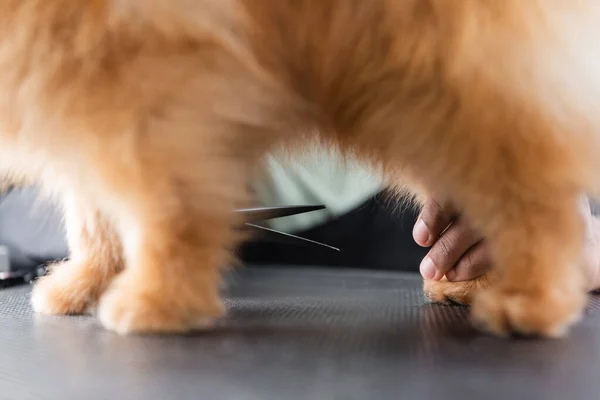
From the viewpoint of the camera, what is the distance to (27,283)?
3.44ft

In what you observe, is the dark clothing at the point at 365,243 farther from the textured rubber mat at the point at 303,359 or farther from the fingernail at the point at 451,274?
the textured rubber mat at the point at 303,359

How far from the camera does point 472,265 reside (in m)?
0.91

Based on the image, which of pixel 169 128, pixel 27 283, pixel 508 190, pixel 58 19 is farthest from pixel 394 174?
pixel 27 283

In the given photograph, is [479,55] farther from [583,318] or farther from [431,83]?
[583,318]

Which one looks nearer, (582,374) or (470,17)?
(582,374)

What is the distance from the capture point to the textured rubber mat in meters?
0.46

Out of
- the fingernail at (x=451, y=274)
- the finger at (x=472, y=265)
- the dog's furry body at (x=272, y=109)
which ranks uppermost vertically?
the dog's furry body at (x=272, y=109)

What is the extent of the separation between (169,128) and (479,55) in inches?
13.0

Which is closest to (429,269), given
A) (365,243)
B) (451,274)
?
(451,274)

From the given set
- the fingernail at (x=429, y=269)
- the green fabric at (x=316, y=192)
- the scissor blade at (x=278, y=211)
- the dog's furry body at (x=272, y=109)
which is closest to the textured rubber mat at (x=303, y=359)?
the dog's furry body at (x=272, y=109)

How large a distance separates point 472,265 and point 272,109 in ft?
1.44

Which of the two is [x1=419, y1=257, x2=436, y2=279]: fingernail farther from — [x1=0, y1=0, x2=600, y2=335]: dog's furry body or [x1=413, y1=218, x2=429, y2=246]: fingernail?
[x1=0, y1=0, x2=600, y2=335]: dog's furry body

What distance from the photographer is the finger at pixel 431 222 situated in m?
0.99

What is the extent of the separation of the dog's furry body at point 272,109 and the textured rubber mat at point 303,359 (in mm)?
53
